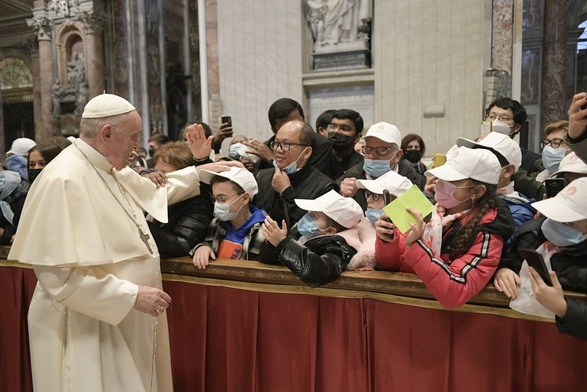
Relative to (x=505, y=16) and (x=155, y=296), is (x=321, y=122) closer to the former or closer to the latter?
(x=155, y=296)

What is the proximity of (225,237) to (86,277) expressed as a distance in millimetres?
1065

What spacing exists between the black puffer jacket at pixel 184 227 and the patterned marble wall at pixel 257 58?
566 centimetres

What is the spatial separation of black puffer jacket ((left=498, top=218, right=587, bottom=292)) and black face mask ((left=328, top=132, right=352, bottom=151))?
2.23 meters

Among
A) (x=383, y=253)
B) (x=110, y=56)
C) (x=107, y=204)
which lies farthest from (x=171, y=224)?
(x=110, y=56)

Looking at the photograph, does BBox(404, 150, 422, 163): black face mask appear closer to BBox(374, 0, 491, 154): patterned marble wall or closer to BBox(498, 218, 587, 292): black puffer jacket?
BBox(374, 0, 491, 154): patterned marble wall

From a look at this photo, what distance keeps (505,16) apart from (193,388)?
801 centimetres

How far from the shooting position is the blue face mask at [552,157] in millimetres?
4012

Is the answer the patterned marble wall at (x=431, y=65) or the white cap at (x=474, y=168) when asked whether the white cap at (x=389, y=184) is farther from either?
the patterned marble wall at (x=431, y=65)

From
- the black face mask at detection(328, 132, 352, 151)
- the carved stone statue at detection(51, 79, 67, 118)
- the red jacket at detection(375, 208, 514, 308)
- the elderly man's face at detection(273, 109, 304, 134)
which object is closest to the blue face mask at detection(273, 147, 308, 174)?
the black face mask at detection(328, 132, 352, 151)

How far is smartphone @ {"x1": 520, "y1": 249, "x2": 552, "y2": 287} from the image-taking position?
1906mm

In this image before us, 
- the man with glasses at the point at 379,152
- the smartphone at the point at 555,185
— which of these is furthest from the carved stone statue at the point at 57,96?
the smartphone at the point at 555,185

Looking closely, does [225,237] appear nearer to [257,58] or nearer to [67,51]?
[257,58]

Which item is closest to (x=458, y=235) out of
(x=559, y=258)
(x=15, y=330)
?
(x=559, y=258)

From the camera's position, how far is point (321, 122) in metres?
5.21
